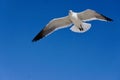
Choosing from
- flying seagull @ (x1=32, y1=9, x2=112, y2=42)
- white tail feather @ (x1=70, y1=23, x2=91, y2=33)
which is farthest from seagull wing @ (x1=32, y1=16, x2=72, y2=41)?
white tail feather @ (x1=70, y1=23, x2=91, y2=33)

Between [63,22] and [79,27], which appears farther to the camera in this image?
[63,22]

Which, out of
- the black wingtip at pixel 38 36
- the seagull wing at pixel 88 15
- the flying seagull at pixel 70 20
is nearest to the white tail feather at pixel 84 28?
the flying seagull at pixel 70 20

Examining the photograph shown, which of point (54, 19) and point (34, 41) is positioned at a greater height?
point (54, 19)

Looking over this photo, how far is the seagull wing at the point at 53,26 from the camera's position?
323 inches

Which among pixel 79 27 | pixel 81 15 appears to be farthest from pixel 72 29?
pixel 81 15

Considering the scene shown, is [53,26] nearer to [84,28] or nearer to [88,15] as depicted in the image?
[88,15]

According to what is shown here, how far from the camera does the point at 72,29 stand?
7508 millimetres

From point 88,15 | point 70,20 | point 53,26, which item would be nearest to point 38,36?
point 53,26

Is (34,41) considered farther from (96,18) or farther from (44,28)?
(96,18)

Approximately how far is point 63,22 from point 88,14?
645 mm

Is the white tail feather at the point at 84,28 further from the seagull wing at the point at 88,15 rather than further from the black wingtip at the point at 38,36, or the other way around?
the black wingtip at the point at 38,36

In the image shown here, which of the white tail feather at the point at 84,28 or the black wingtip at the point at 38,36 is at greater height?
the black wingtip at the point at 38,36

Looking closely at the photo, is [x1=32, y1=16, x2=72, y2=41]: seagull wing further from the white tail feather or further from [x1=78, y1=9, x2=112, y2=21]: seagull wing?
the white tail feather

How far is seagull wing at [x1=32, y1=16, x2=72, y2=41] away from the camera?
26.9ft
